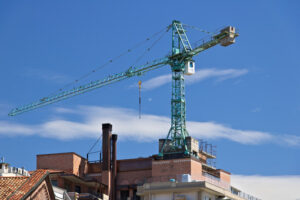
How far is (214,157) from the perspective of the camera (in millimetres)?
120312

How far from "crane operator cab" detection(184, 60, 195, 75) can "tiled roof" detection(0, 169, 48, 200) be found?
88.3m

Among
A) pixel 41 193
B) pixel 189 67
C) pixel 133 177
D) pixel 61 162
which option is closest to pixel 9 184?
pixel 41 193

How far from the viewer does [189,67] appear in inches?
5364

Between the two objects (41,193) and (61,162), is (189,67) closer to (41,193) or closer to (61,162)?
(61,162)

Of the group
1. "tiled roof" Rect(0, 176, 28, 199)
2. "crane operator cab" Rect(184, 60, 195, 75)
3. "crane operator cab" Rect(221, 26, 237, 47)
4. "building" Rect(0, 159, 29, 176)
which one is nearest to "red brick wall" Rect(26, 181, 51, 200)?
"tiled roof" Rect(0, 176, 28, 199)

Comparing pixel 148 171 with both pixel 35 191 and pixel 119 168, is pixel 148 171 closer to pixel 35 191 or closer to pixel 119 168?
pixel 119 168

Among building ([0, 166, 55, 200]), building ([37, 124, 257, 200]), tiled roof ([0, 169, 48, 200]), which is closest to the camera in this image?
tiled roof ([0, 169, 48, 200])

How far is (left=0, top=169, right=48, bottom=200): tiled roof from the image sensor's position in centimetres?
4572

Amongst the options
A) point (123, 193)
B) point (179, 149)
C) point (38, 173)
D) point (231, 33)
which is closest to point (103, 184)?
point (123, 193)

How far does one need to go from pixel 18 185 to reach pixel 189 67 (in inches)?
3588

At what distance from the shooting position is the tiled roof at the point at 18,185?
4572cm

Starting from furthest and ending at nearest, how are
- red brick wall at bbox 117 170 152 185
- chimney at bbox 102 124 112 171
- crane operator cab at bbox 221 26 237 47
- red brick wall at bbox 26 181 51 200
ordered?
crane operator cab at bbox 221 26 237 47
red brick wall at bbox 117 170 152 185
chimney at bbox 102 124 112 171
red brick wall at bbox 26 181 51 200

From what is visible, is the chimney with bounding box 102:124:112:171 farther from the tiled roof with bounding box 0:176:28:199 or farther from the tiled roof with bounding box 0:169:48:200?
the tiled roof with bounding box 0:176:28:199

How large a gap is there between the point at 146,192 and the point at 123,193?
3965 cm
